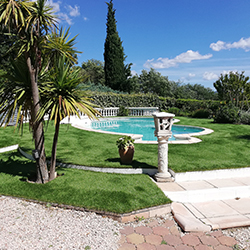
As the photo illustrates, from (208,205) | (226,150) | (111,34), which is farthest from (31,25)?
(111,34)

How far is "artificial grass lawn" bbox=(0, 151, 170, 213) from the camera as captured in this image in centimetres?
407

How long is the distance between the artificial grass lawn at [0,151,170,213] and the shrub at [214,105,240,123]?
12.1m

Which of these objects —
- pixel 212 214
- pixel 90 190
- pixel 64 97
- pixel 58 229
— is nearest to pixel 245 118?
pixel 212 214

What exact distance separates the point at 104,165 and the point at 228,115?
1251 cm

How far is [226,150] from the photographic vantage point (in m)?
7.79

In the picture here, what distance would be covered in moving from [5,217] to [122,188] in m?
2.32

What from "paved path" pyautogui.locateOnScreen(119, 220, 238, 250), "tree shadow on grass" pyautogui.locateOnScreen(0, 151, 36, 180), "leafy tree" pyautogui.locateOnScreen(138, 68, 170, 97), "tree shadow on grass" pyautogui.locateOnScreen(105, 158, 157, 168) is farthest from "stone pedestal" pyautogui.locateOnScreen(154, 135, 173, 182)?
"leafy tree" pyautogui.locateOnScreen(138, 68, 170, 97)

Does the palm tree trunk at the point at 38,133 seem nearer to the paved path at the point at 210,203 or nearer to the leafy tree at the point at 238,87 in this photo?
the paved path at the point at 210,203

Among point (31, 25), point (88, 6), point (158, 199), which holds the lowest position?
point (158, 199)

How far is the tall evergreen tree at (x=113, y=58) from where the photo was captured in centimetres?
2981

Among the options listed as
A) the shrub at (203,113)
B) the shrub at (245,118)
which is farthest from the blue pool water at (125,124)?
the shrub at (203,113)

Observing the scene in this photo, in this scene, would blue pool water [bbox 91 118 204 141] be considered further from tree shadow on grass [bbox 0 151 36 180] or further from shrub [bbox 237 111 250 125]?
tree shadow on grass [bbox 0 151 36 180]

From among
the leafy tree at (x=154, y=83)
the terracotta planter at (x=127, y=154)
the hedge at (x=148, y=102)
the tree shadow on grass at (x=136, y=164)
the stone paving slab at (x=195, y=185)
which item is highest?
the leafy tree at (x=154, y=83)

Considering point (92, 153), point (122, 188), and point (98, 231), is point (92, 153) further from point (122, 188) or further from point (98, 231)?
point (98, 231)
